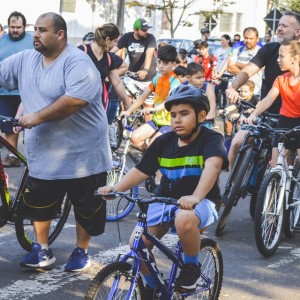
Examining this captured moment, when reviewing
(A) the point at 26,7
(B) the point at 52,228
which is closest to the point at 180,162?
(B) the point at 52,228

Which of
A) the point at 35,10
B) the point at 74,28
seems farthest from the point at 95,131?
the point at 74,28

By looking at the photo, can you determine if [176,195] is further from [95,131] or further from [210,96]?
[210,96]

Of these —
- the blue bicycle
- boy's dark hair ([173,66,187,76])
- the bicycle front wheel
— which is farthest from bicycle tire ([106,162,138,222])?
the blue bicycle

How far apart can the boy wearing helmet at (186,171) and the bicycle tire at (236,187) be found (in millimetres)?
2702

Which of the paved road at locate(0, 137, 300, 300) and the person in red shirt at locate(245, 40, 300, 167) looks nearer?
the paved road at locate(0, 137, 300, 300)

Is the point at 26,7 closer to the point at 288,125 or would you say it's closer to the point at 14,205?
the point at 288,125

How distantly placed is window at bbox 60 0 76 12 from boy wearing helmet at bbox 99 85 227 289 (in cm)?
3698

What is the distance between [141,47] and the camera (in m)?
16.1

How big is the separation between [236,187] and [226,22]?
5786 cm

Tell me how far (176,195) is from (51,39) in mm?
1719

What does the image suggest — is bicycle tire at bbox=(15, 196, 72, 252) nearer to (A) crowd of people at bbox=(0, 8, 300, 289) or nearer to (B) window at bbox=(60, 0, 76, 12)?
(A) crowd of people at bbox=(0, 8, 300, 289)

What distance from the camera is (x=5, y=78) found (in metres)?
6.93

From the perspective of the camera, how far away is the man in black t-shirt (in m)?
9.23

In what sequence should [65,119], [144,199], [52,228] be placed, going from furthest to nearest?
[52,228] < [65,119] < [144,199]
